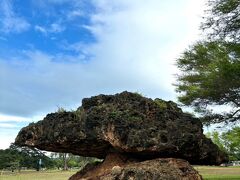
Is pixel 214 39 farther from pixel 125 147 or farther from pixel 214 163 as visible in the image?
pixel 125 147

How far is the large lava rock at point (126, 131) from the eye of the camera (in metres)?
11.1

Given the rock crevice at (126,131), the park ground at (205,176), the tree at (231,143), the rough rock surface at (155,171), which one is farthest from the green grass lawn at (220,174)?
the rough rock surface at (155,171)

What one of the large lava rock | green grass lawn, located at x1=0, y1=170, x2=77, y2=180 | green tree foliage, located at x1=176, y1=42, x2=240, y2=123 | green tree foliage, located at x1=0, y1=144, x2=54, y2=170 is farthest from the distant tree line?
the large lava rock

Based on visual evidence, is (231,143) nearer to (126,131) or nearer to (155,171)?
(126,131)

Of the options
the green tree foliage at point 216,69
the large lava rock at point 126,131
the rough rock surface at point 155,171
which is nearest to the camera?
the rough rock surface at point 155,171

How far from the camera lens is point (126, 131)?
11.1m

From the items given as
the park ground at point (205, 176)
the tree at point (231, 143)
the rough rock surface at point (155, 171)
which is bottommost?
the rough rock surface at point (155, 171)

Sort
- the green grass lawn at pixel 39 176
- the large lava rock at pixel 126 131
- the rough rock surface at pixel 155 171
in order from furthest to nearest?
the green grass lawn at pixel 39 176 < the large lava rock at pixel 126 131 < the rough rock surface at pixel 155 171

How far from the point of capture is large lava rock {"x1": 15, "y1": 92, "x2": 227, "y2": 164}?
36.5 ft

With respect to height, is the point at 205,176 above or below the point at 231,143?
below

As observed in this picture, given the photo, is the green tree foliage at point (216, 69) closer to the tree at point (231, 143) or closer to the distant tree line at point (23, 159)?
the tree at point (231, 143)

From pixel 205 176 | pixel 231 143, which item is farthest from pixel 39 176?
pixel 231 143

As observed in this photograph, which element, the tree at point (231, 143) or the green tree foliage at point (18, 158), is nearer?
the tree at point (231, 143)

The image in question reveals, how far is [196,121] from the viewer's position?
38.9ft
